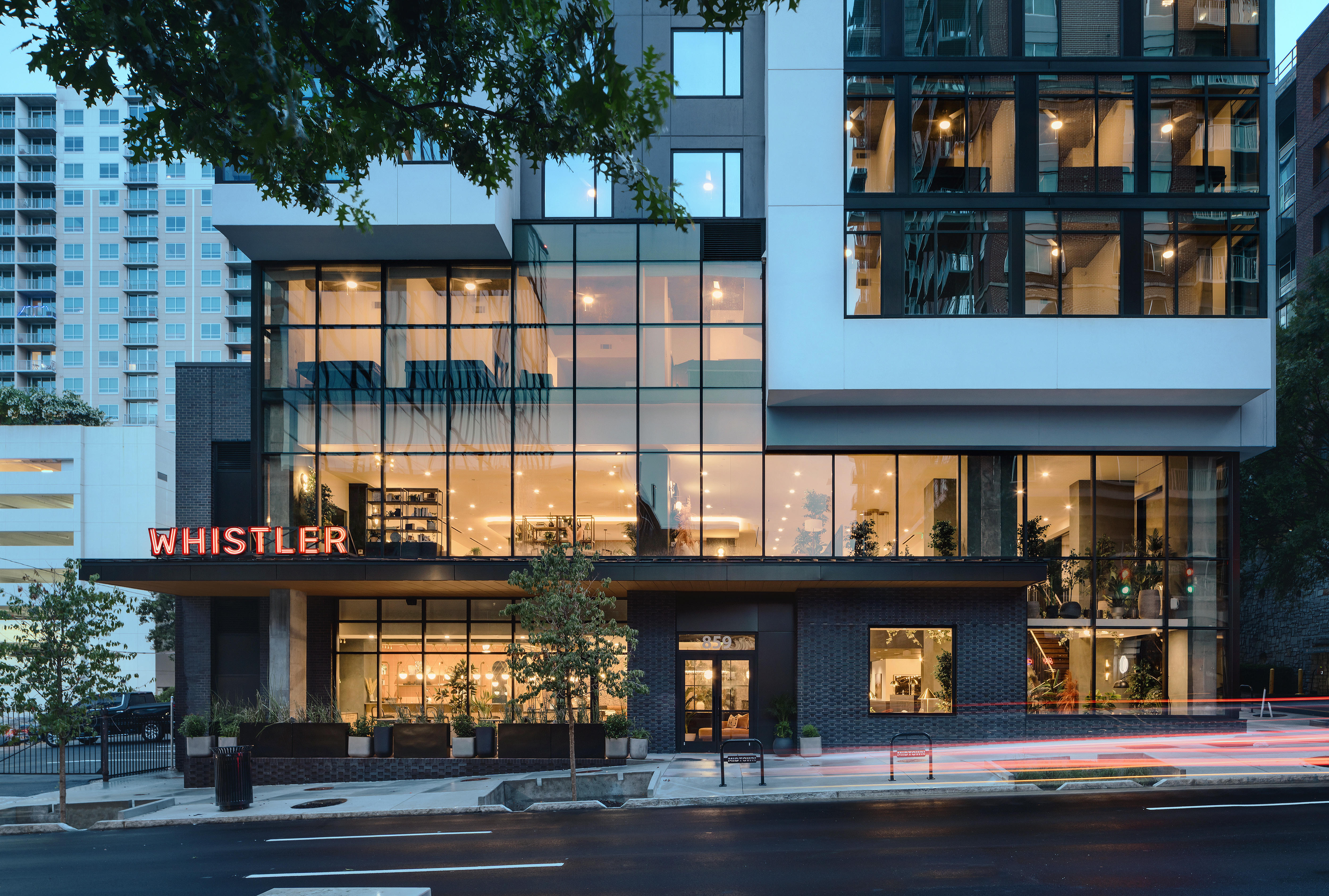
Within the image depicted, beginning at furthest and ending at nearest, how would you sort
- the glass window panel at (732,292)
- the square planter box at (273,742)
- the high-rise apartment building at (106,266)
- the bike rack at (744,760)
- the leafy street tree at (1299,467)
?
1. the high-rise apartment building at (106,266)
2. the leafy street tree at (1299,467)
3. the glass window panel at (732,292)
4. the square planter box at (273,742)
5. the bike rack at (744,760)

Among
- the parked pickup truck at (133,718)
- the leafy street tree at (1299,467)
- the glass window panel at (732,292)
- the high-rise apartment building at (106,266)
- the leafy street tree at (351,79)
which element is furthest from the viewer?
the high-rise apartment building at (106,266)

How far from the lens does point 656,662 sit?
23406mm

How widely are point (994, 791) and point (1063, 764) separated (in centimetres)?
321

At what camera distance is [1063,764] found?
19.0 meters

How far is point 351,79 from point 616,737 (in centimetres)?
1607

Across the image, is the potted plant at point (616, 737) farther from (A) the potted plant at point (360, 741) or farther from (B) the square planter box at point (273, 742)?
(B) the square planter box at point (273, 742)

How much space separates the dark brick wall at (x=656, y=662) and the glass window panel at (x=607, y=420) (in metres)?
4.05

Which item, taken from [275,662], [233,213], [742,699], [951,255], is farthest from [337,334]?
[951,255]

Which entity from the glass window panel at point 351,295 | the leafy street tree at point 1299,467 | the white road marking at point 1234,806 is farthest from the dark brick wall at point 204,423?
the leafy street tree at point 1299,467

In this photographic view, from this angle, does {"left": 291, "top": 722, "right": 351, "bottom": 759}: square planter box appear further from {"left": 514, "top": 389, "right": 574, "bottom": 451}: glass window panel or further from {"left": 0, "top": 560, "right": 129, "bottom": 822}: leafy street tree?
{"left": 514, "top": 389, "right": 574, "bottom": 451}: glass window panel

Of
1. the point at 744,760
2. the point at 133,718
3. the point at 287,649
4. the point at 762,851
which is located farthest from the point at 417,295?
the point at 133,718

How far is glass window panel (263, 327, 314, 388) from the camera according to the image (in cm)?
2448

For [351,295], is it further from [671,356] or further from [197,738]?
[197,738]

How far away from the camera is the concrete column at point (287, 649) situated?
2244 centimetres
